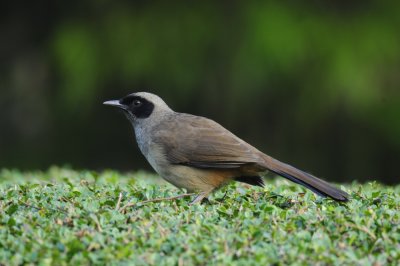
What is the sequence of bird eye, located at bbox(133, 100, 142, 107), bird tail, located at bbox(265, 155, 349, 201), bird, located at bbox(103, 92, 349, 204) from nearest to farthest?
1. bird tail, located at bbox(265, 155, 349, 201)
2. bird, located at bbox(103, 92, 349, 204)
3. bird eye, located at bbox(133, 100, 142, 107)

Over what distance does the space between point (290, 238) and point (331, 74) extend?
7.61 metres

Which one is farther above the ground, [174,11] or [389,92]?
[174,11]

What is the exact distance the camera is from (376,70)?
12398 mm

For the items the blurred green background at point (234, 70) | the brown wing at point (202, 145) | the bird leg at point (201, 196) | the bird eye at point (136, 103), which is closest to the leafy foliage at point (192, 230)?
the bird leg at point (201, 196)

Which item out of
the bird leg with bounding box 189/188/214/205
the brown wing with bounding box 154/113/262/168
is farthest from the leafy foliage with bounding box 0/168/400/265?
the brown wing with bounding box 154/113/262/168

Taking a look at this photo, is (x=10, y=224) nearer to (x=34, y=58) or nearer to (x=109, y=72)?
(x=109, y=72)

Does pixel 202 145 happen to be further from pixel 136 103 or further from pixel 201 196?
pixel 136 103

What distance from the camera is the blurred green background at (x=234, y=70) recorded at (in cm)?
1227

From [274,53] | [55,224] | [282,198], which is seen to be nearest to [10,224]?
[55,224]

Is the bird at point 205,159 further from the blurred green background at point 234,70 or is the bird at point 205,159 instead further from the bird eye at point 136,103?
the blurred green background at point 234,70

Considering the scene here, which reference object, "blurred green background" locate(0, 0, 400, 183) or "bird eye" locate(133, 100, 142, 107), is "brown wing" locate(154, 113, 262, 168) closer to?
"bird eye" locate(133, 100, 142, 107)

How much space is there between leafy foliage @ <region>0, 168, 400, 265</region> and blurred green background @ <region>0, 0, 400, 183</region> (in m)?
6.21

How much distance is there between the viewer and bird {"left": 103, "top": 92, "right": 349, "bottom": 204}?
657 centimetres

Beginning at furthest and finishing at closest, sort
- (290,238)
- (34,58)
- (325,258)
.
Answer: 1. (34,58)
2. (290,238)
3. (325,258)
